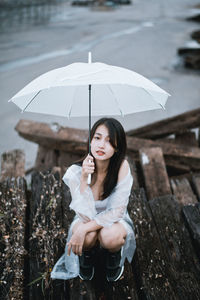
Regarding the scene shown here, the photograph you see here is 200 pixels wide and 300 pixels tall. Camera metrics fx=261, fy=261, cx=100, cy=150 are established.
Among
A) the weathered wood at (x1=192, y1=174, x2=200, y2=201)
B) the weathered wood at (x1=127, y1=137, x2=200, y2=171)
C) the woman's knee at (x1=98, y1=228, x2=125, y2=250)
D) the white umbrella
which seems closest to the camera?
the woman's knee at (x1=98, y1=228, x2=125, y2=250)

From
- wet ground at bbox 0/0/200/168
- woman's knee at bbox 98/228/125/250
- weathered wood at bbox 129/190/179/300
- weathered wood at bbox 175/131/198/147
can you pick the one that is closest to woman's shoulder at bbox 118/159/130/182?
woman's knee at bbox 98/228/125/250

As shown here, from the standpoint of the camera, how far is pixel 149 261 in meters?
2.16

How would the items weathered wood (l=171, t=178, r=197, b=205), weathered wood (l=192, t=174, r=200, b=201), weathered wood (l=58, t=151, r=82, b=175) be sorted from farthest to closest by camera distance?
weathered wood (l=58, t=151, r=82, b=175) → weathered wood (l=192, t=174, r=200, b=201) → weathered wood (l=171, t=178, r=197, b=205)

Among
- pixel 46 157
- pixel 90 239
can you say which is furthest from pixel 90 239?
pixel 46 157

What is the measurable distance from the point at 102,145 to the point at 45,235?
107 centimetres

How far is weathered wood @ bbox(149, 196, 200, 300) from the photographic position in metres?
1.97

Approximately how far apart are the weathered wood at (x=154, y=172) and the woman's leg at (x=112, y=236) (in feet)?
3.68

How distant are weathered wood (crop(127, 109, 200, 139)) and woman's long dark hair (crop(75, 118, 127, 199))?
1.95 m

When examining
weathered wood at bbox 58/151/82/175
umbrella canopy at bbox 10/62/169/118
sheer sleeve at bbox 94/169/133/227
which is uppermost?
umbrella canopy at bbox 10/62/169/118

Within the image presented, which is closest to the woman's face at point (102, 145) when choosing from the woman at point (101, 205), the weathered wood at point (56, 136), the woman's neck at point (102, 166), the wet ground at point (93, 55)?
the woman at point (101, 205)

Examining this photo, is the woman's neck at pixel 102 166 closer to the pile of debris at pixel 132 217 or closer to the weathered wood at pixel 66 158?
the pile of debris at pixel 132 217

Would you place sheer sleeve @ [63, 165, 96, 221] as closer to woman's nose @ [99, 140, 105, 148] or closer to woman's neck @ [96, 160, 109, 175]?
woman's neck @ [96, 160, 109, 175]

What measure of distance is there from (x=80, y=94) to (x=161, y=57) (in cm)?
810

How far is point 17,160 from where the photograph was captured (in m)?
3.30
